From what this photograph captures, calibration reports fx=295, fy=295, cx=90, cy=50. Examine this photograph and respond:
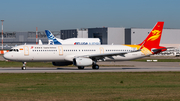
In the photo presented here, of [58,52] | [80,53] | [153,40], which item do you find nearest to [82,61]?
[80,53]

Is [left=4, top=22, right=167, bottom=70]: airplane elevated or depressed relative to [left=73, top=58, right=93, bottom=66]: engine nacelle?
elevated

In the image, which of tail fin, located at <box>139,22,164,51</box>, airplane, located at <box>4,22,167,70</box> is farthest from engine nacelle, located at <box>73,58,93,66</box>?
tail fin, located at <box>139,22,164,51</box>

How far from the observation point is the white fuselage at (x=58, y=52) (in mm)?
45269

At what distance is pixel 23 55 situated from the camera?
45.2m

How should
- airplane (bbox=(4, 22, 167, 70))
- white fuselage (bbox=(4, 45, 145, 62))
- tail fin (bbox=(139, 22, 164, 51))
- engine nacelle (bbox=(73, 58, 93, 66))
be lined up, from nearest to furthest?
white fuselage (bbox=(4, 45, 145, 62)), airplane (bbox=(4, 22, 167, 70)), engine nacelle (bbox=(73, 58, 93, 66)), tail fin (bbox=(139, 22, 164, 51))

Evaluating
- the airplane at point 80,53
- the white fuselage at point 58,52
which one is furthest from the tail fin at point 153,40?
the white fuselage at point 58,52

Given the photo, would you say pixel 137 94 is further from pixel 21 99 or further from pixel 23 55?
pixel 23 55

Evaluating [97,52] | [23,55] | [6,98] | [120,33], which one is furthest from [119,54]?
[120,33]

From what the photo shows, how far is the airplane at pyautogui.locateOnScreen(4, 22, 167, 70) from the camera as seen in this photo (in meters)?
45.5

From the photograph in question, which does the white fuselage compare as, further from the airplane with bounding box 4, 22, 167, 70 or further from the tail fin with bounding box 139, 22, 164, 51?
the tail fin with bounding box 139, 22, 164, 51

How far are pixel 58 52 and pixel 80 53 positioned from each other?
3908 mm

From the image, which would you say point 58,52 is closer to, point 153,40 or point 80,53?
point 80,53

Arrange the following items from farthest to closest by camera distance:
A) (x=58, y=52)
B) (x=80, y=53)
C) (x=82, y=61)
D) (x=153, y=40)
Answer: (x=153, y=40) → (x=80, y=53) → (x=58, y=52) → (x=82, y=61)

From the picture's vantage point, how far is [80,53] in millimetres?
48812
